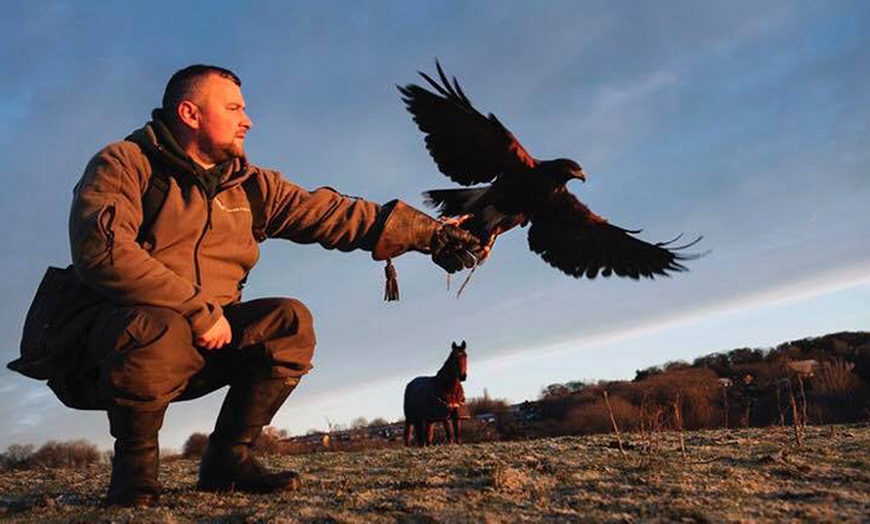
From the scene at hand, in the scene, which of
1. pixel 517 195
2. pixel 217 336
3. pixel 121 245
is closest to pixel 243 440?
pixel 217 336

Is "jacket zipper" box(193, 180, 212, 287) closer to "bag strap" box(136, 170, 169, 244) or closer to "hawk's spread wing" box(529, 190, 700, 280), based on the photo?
"bag strap" box(136, 170, 169, 244)

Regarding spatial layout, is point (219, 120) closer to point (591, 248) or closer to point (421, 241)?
point (421, 241)

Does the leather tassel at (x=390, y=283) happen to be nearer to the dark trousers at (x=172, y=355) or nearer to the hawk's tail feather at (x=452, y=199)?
the dark trousers at (x=172, y=355)

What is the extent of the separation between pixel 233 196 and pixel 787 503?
2550 mm

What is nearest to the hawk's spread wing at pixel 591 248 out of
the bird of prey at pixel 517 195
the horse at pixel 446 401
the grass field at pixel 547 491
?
the bird of prey at pixel 517 195

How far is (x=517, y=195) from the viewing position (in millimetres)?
7656

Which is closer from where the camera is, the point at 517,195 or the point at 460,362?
the point at 517,195

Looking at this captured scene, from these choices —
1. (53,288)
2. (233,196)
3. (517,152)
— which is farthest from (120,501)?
(517,152)

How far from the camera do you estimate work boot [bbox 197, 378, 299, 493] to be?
3.35m

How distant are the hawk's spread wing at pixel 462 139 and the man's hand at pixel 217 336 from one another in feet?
15.4

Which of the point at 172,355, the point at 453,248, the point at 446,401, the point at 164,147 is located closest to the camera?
the point at 172,355

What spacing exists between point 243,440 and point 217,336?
0.60 meters

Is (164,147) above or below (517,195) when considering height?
below

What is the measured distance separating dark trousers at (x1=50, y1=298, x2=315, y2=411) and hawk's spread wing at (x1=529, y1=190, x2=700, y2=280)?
4.93 meters
